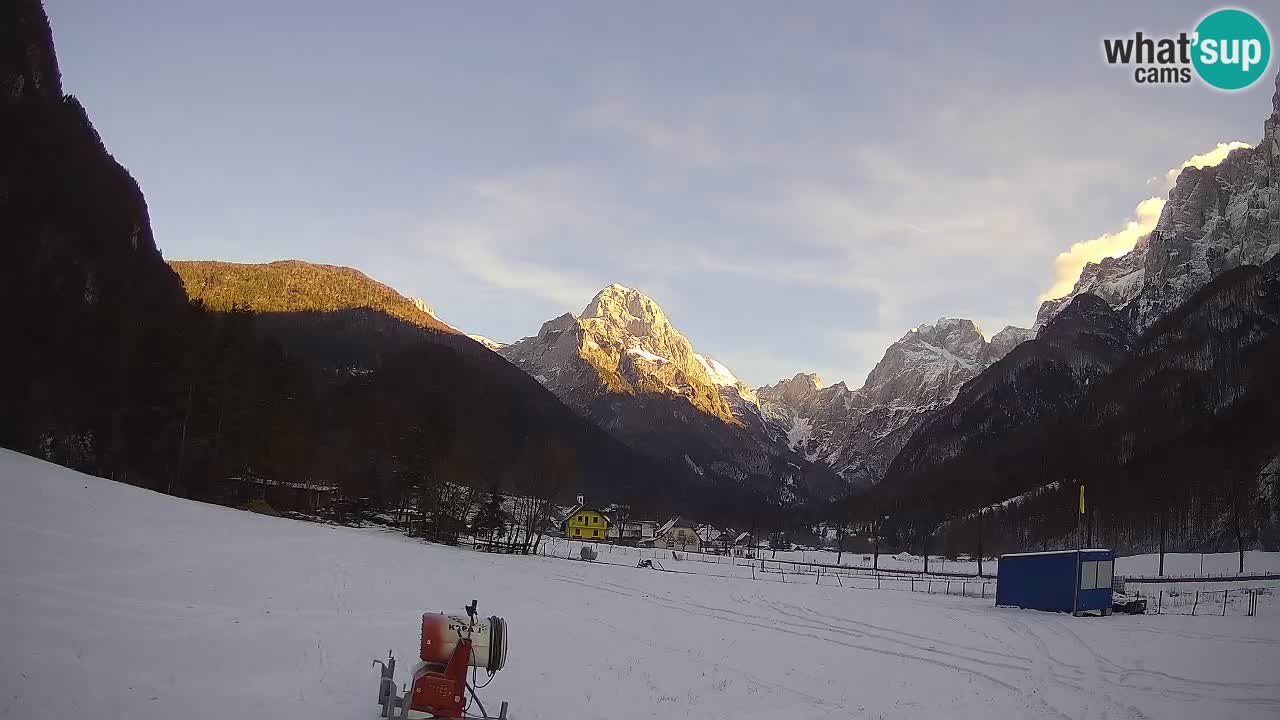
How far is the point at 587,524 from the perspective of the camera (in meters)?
137

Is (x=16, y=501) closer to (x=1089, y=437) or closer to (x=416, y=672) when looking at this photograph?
(x=416, y=672)

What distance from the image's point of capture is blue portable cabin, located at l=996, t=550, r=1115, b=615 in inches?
1710

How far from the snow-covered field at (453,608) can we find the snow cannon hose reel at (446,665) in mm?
895

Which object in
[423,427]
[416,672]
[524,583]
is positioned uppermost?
[423,427]

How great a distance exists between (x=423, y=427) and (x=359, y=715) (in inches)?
2343

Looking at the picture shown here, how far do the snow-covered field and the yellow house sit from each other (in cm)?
9577

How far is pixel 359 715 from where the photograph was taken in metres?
13.2

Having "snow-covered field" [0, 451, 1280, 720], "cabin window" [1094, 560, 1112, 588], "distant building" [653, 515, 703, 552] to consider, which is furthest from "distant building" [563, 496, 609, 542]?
"cabin window" [1094, 560, 1112, 588]

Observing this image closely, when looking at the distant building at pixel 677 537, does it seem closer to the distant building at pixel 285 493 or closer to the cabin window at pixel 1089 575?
the distant building at pixel 285 493

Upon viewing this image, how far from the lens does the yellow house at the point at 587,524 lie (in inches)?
5325

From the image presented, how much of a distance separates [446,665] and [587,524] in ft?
412

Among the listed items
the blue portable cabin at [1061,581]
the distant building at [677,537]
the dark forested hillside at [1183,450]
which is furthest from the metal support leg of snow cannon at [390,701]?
the distant building at [677,537]

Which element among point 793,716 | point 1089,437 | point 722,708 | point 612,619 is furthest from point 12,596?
point 1089,437

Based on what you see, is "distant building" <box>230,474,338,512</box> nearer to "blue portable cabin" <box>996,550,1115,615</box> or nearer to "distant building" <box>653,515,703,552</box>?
"blue portable cabin" <box>996,550,1115,615</box>
